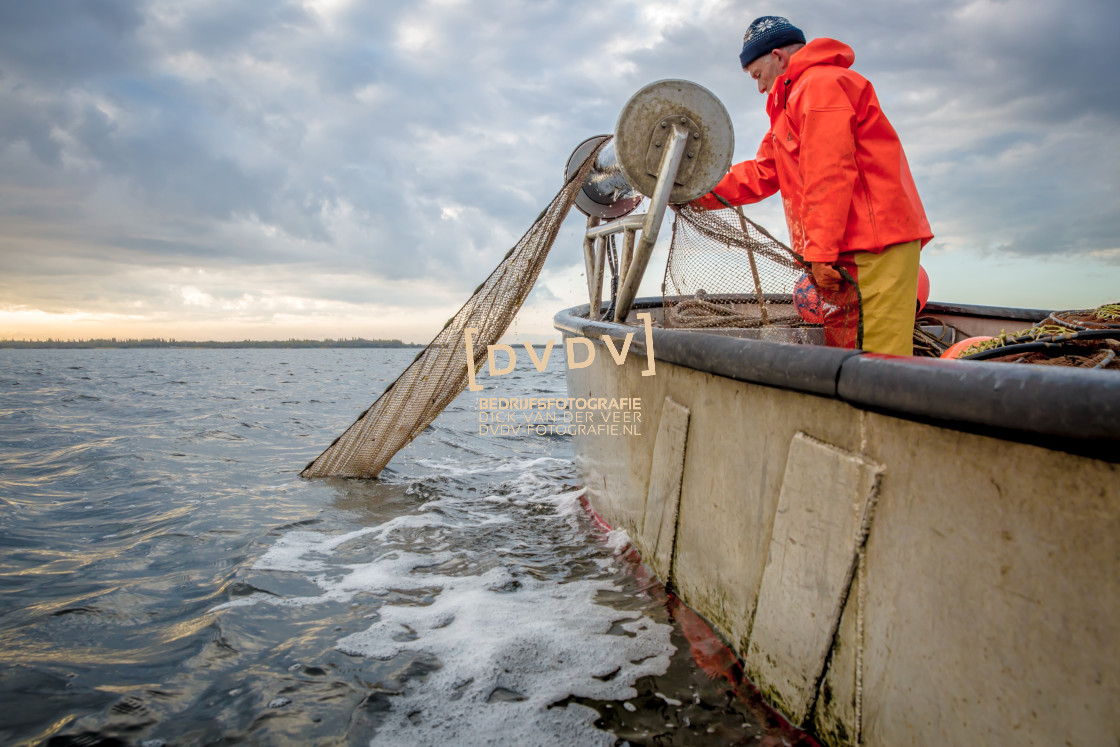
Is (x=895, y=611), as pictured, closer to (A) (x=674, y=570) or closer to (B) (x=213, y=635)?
(A) (x=674, y=570)

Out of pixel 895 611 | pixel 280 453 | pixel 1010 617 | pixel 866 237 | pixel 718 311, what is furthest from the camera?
pixel 280 453

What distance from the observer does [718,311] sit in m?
3.64

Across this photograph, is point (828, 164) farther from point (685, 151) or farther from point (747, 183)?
point (747, 183)

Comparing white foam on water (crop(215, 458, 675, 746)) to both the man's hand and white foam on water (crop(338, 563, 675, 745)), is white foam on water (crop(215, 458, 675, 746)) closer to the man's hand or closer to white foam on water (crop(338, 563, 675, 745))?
white foam on water (crop(338, 563, 675, 745))

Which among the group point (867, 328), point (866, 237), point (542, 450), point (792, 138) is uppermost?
point (792, 138)

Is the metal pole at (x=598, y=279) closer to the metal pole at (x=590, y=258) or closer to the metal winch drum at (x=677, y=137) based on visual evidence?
the metal pole at (x=590, y=258)

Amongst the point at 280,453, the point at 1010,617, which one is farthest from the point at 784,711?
the point at 280,453

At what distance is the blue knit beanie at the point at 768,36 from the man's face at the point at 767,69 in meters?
Answer: 0.02

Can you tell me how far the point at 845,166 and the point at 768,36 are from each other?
0.89m

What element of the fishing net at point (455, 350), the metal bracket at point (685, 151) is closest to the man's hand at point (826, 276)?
the metal bracket at point (685, 151)

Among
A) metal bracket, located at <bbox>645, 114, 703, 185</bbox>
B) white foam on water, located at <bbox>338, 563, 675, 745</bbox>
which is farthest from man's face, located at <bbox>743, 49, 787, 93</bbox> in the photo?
white foam on water, located at <bbox>338, 563, 675, 745</bbox>

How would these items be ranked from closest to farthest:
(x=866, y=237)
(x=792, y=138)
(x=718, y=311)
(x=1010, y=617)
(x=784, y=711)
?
(x=1010, y=617) < (x=784, y=711) < (x=866, y=237) < (x=792, y=138) < (x=718, y=311)

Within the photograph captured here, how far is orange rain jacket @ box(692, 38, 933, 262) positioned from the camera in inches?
93.8

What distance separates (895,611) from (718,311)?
97.3 inches
